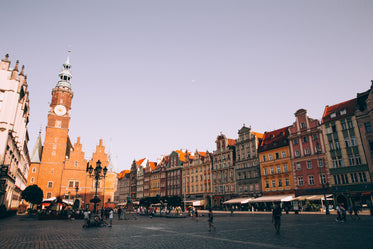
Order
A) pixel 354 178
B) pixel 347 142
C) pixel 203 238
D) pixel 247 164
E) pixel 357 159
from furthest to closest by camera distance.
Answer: pixel 247 164 < pixel 347 142 < pixel 357 159 < pixel 354 178 < pixel 203 238

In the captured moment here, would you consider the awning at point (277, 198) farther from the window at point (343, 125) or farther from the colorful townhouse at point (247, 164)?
the window at point (343, 125)

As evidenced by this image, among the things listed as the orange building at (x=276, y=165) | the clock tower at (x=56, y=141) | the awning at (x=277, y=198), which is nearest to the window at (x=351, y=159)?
the orange building at (x=276, y=165)

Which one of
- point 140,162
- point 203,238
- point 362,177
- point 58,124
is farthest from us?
point 140,162

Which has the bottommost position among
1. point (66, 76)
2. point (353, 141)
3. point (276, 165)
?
point (276, 165)

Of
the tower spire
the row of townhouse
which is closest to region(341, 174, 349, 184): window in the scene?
the row of townhouse

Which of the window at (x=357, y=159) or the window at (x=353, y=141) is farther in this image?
the window at (x=353, y=141)

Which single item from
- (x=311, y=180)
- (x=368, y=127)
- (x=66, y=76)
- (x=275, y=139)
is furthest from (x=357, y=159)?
(x=66, y=76)

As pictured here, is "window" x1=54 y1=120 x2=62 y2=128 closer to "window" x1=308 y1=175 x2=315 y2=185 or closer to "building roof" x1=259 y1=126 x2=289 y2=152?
"building roof" x1=259 y1=126 x2=289 y2=152

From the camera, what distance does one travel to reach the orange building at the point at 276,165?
165 ft

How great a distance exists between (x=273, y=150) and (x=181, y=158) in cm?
3594

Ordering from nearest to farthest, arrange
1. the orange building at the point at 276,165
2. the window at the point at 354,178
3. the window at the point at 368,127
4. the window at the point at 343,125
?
1. the window at the point at 368,127
2. the window at the point at 354,178
3. the window at the point at 343,125
4. the orange building at the point at 276,165

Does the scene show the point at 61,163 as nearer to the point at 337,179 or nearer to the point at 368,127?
the point at 337,179

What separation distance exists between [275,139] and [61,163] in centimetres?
5428

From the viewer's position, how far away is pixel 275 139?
181ft
